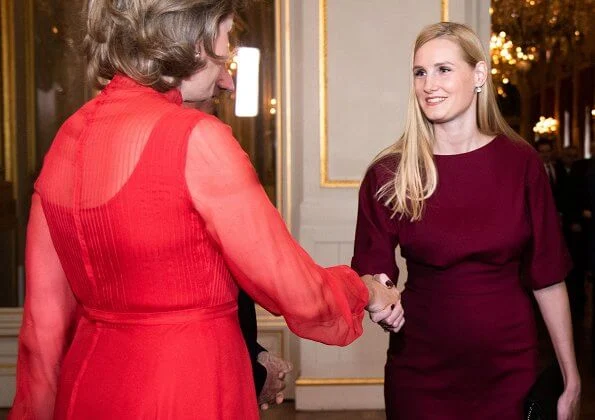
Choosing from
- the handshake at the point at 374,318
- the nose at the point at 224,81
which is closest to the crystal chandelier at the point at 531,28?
the handshake at the point at 374,318

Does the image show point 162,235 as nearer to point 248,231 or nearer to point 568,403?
point 248,231

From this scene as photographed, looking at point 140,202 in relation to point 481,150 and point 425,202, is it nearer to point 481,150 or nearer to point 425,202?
point 425,202

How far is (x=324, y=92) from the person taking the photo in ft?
17.7

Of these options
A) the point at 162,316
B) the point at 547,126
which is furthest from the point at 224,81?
the point at 547,126

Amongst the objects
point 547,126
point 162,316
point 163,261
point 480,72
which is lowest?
point 162,316

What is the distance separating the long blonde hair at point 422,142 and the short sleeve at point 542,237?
0.20 metres

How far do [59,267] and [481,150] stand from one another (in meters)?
1.43

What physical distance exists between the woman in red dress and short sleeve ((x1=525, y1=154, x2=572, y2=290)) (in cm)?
109

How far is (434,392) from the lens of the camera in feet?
8.68

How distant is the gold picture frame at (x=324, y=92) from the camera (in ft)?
17.6

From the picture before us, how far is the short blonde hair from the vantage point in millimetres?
1622

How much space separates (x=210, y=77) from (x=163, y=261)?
37 centimetres

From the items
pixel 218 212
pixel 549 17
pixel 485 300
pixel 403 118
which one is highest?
pixel 549 17

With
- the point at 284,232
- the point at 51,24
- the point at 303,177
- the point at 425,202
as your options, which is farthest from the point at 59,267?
the point at 51,24
